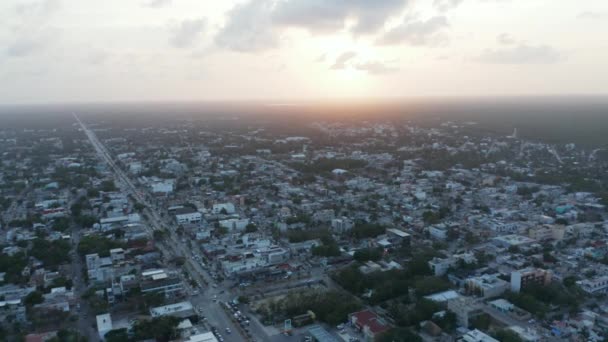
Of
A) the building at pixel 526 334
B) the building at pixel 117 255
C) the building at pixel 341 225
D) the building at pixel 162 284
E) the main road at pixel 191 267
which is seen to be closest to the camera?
the building at pixel 526 334

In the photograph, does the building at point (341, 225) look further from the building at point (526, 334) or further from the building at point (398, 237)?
the building at point (526, 334)

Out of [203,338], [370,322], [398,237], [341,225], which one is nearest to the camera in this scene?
[203,338]

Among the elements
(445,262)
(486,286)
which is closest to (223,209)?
(445,262)

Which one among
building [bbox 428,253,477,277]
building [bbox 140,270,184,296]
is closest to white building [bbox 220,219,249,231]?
building [bbox 140,270,184,296]

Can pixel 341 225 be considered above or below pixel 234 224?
above

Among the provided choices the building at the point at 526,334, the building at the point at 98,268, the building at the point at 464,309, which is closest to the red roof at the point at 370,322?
the building at the point at 464,309

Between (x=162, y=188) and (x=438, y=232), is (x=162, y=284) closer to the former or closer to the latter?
(x=438, y=232)
